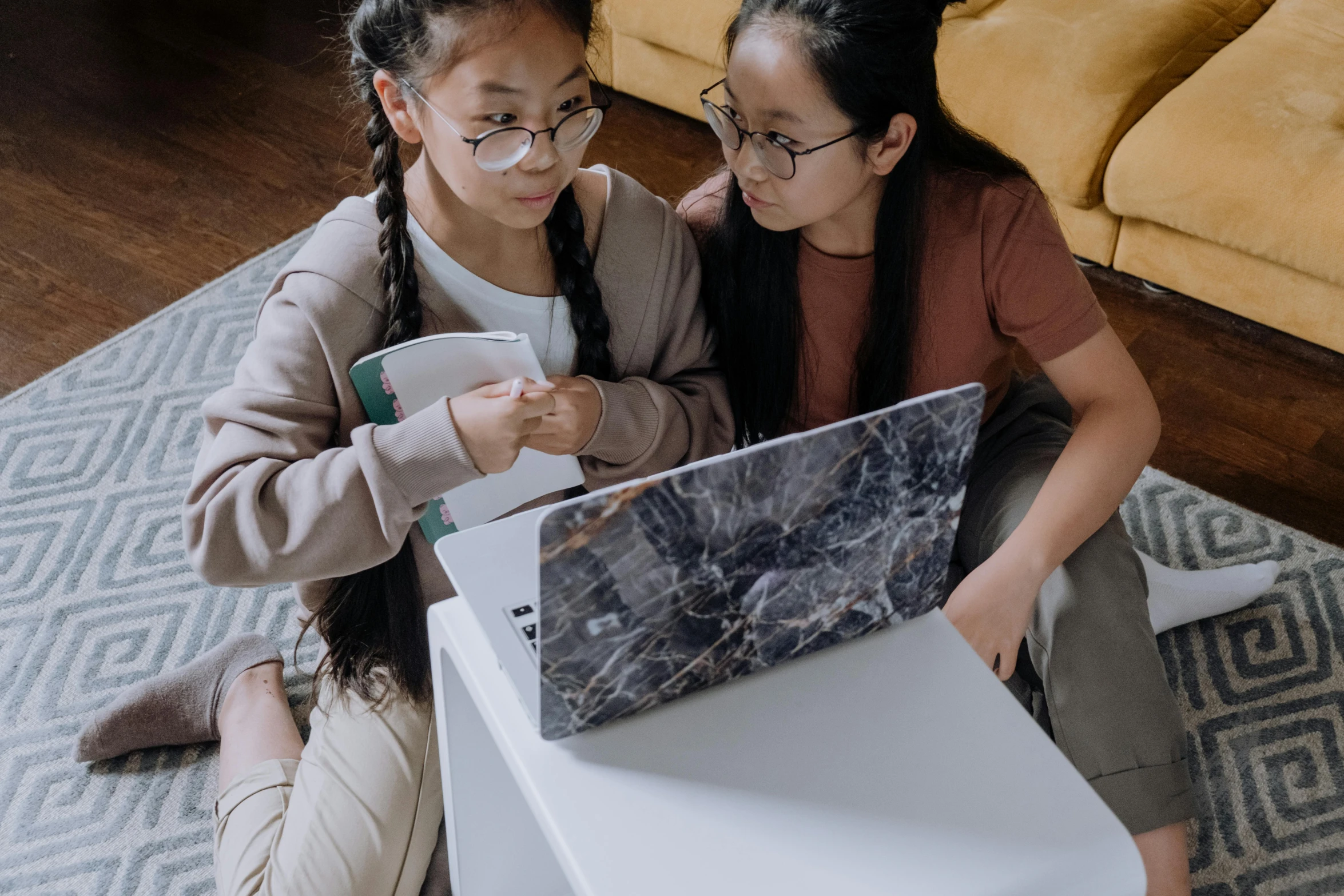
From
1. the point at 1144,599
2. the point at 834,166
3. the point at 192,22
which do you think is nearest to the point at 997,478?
the point at 1144,599

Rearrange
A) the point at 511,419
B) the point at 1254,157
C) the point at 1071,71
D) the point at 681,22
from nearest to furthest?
the point at 511,419
the point at 1254,157
the point at 1071,71
the point at 681,22

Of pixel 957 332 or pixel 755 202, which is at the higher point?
pixel 755 202

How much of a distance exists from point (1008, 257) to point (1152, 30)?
44.0 inches

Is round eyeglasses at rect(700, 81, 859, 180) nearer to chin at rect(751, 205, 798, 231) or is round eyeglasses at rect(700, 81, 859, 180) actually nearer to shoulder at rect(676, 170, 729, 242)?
chin at rect(751, 205, 798, 231)

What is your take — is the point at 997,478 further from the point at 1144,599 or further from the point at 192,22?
the point at 192,22

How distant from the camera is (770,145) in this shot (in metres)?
1.07

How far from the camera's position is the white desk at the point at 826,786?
2.31ft

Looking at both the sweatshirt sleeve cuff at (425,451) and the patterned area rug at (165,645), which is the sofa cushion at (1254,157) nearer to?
the patterned area rug at (165,645)

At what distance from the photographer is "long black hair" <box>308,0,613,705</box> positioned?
0.95 metres

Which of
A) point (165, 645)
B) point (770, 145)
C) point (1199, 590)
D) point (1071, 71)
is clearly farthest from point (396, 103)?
point (1071, 71)

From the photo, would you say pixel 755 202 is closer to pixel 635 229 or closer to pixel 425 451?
A: pixel 635 229

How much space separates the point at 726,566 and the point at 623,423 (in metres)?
0.38

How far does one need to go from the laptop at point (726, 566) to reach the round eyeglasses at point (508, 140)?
1.06 ft

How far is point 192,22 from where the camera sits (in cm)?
289
